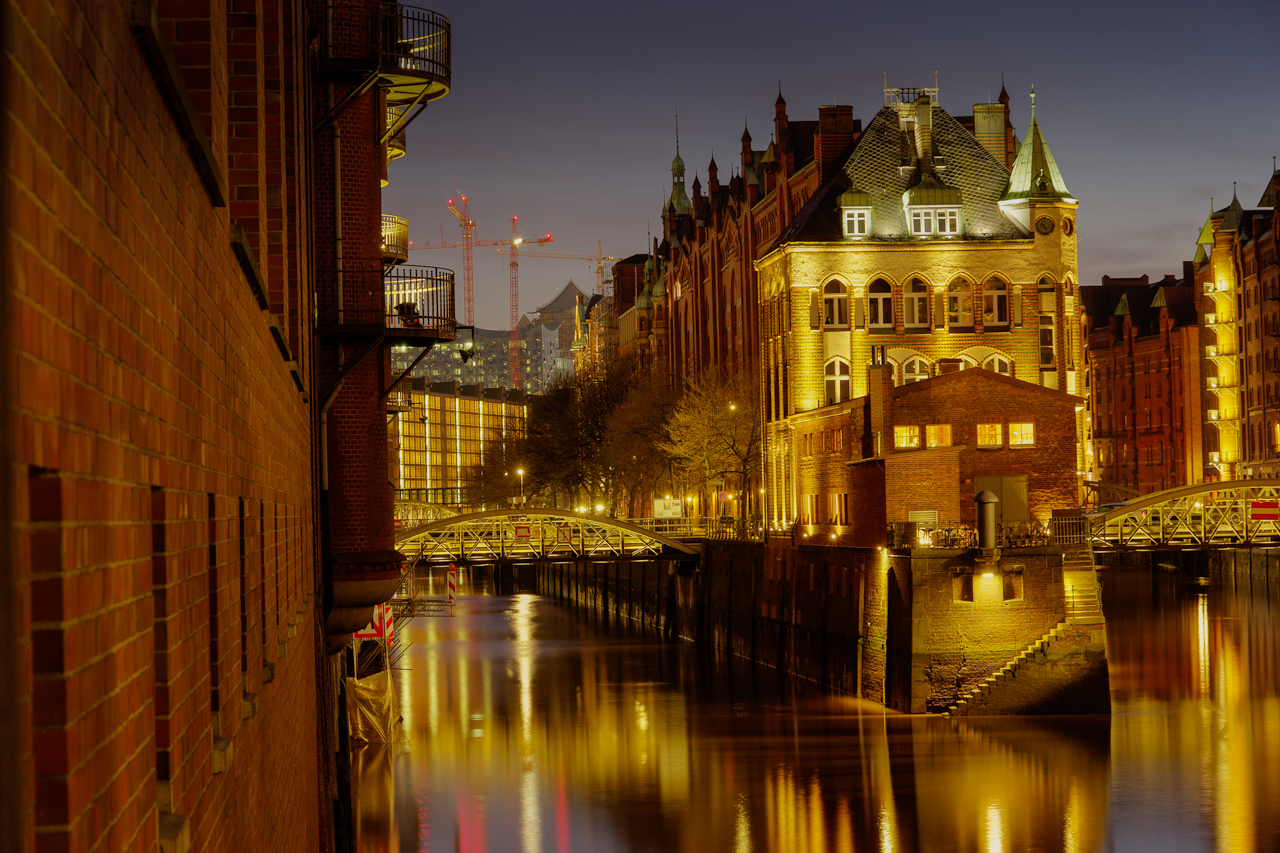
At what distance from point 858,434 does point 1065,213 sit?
595 inches

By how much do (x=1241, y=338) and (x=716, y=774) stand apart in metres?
74.5

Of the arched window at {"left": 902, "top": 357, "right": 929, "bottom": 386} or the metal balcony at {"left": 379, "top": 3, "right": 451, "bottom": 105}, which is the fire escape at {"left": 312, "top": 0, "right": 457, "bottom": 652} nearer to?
the metal balcony at {"left": 379, "top": 3, "right": 451, "bottom": 105}

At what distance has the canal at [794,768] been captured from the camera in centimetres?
3316

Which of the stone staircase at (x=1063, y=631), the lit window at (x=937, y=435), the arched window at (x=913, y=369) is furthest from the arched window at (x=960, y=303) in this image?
the stone staircase at (x=1063, y=631)

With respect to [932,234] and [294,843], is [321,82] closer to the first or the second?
[294,843]

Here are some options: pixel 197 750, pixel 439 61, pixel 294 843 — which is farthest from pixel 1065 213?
pixel 197 750

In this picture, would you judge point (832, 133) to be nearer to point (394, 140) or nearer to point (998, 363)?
point (998, 363)

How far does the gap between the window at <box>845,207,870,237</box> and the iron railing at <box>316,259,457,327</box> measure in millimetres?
34273

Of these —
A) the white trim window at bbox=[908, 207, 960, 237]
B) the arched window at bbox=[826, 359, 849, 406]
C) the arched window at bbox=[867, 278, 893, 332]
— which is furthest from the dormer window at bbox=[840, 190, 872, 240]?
the arched window at bbox=[826, 359, 849, 406]

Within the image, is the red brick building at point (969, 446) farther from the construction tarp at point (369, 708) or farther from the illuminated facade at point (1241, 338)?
the illuminated facade at point (1241, 338)

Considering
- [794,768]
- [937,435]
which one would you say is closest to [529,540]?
[937,435]

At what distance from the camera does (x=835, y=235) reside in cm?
5756

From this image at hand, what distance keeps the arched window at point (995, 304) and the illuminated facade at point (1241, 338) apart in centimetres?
4266

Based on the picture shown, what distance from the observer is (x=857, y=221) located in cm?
5775
